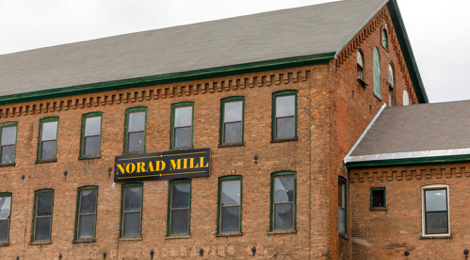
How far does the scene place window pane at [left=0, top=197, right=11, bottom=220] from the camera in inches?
1236

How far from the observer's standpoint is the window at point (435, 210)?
2589cm

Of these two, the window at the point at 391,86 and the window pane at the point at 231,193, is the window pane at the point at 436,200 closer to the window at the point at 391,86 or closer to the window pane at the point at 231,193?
the window pane at the point at 231,193

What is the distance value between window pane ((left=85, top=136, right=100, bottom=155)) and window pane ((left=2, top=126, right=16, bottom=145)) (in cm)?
388

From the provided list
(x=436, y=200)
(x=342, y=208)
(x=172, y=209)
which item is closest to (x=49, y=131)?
(x=172, y=209)

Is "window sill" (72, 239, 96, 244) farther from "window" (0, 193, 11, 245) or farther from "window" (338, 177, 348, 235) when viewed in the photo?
"window" (338, 177, 348, 235)

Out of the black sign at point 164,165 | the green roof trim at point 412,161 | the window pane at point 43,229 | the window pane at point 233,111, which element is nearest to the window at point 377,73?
the green roof trim at point 412,161

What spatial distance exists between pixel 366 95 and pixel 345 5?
18.4 feet

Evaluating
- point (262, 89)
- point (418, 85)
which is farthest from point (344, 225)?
point (418, 85)

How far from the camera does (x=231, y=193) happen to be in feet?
89.5

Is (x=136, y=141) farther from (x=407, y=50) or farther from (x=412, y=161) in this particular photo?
(x=407, y=50)

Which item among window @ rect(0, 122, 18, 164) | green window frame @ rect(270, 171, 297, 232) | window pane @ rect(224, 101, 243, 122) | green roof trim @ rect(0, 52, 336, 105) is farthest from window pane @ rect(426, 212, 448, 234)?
window @ rect(0, 122, 18, 164)

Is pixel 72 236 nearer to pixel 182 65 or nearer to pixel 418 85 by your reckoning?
pixel 182 65

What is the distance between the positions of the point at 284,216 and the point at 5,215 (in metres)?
12.7

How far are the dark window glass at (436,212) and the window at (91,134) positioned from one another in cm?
1327
